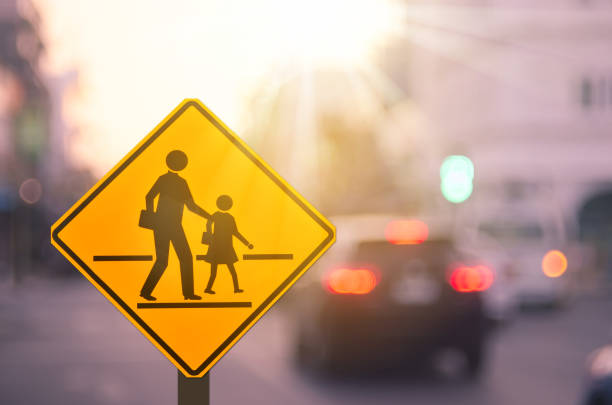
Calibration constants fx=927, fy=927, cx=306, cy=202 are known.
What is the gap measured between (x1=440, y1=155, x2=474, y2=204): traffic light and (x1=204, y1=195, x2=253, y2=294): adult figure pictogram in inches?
490

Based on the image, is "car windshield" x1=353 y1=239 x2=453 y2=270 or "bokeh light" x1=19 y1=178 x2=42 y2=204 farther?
"bokeh light" x1=19 y1=178 x2=42 y2=204

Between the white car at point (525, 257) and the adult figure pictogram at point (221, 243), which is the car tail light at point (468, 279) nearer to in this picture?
the white car at point (525, 257)

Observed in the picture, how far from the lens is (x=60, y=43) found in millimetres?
34188

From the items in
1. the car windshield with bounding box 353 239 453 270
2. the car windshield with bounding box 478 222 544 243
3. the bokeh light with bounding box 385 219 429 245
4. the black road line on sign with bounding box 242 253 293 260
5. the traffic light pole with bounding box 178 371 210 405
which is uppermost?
the car windshield with bounding box 478 222 544 243

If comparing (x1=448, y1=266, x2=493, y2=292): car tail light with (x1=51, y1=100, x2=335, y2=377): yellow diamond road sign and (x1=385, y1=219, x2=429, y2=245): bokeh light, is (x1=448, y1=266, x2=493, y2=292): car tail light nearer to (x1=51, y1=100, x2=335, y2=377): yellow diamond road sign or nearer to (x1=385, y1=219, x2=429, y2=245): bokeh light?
(x1=385, y1=219, x2=429, y2=245): bokeh light

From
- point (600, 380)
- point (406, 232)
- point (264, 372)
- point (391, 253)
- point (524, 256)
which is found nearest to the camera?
point (600, 380)

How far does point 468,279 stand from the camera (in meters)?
10.1

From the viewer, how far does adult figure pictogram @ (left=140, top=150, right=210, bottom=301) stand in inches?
118

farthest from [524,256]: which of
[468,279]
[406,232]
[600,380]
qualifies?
[600,380]

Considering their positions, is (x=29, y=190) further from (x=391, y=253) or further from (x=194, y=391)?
(x=194, y=391)

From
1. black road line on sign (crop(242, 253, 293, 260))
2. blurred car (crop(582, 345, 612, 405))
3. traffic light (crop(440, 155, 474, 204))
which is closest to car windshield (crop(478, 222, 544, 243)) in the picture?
traffic light (crop(440, 155, 474, 204))

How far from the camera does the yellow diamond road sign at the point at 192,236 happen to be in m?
3.00

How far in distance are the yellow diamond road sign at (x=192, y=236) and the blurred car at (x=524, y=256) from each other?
14289 mm

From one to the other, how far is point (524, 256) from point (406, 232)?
8.17 metres
